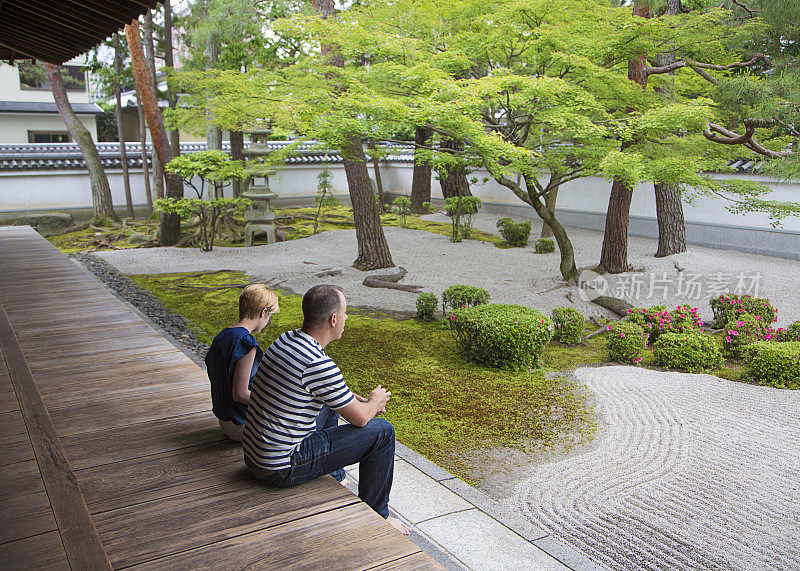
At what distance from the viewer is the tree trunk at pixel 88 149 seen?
1598 centimetres

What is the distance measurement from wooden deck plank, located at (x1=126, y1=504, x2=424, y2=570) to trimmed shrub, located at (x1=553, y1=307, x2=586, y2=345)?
5.74m

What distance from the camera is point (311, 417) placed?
109 inches

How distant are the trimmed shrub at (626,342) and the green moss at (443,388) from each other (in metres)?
0.46

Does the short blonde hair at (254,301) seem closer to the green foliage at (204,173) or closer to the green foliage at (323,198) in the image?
the green foliage at (204,173)

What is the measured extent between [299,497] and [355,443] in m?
0.34

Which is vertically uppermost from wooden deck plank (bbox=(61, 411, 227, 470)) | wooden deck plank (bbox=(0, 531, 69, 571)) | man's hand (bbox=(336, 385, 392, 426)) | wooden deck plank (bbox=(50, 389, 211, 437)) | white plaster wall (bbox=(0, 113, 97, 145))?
white plaster wall (bbox=(0, 113, 97, 145))

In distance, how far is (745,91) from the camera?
812cm

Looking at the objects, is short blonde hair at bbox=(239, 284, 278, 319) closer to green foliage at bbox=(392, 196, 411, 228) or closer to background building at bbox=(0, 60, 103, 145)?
green foliage at bbox=(392, 196, 411, 228)

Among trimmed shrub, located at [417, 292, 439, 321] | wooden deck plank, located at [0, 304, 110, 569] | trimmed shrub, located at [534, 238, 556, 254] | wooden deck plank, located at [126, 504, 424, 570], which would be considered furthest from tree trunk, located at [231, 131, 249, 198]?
wooden deck plank, located at [126, 504, 424, 570]

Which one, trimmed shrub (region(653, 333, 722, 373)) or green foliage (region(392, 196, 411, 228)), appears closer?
trimmed shrub (region(653, 333, 722, 373))

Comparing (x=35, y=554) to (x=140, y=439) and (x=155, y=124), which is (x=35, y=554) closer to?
(x=140, y=439)

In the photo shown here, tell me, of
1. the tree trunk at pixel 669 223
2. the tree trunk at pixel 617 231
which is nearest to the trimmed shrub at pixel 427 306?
the tree trunk at pixel 617 231

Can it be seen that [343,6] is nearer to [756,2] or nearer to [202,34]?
[202,34]

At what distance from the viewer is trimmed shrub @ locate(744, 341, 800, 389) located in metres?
A: 6.26
